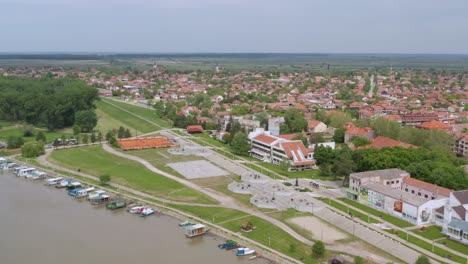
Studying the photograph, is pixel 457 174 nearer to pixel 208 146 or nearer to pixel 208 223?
pixel 208 223

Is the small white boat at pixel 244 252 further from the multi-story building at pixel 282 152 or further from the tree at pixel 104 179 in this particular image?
the multi-story building at pixel 282 152

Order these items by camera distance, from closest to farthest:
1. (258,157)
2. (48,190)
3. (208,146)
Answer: (48,190), (258,157), (208,146)

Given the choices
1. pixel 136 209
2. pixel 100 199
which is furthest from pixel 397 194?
pixel 100 199

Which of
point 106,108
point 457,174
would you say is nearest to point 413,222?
point 457,174

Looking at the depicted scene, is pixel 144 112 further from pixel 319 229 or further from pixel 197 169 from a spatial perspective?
pixel 319 229

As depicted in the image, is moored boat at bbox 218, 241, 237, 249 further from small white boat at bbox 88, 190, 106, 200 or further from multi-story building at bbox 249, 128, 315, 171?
multi-story building at bbox 249, 128, 315, 171

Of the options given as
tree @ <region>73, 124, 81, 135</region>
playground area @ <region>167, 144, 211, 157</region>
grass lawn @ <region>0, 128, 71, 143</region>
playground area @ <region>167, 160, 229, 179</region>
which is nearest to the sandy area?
playground area @ <region>167, 160, 229, 179</region>
